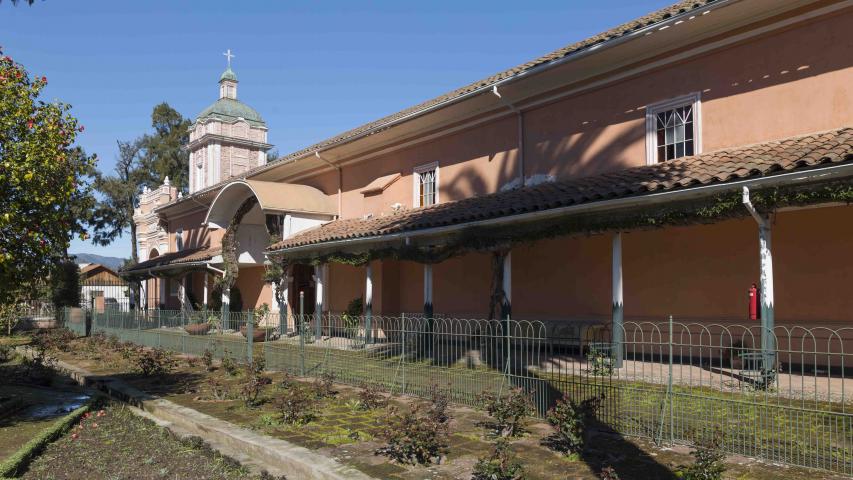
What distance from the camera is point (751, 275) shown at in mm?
10633

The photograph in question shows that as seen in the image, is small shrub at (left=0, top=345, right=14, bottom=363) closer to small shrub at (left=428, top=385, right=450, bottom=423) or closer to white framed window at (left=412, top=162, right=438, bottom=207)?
white framed window at (left=412, top=162, right=438, bottom=207)

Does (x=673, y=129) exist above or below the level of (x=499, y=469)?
above

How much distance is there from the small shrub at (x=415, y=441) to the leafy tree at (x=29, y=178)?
19.7 ft

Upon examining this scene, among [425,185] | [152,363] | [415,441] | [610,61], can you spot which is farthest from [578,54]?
[152,363]

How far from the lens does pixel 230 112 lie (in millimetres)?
33656

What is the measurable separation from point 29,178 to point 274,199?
10.8 meters

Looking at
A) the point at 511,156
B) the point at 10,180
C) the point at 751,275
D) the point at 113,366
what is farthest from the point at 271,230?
the point at 751,275

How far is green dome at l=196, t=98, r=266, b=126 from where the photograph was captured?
33.1 m

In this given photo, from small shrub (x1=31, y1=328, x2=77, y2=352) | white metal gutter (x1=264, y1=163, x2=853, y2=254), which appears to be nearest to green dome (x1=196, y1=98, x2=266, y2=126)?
small shrub (x1=31, y1=328, x2=77, y2=352)

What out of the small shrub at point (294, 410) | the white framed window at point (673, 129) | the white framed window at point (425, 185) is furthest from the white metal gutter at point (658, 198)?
the small shrub at point (294, 410)

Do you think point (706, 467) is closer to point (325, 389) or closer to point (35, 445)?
point (325, 389)

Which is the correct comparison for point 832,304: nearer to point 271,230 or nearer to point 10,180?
point 10,180

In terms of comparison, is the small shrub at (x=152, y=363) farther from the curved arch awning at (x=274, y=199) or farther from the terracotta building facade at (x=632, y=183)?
the curved arch awning at (x=274, y=199)

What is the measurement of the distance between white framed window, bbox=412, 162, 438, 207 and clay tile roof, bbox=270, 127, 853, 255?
1.32 m
